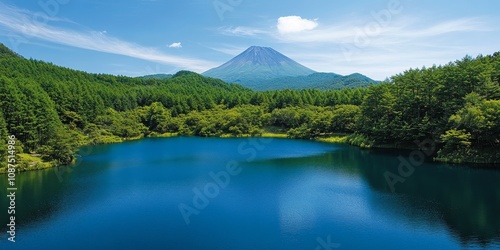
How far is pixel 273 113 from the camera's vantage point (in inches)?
1929

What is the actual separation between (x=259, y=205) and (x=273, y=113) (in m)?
33.5

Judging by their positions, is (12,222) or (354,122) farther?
(354,122)

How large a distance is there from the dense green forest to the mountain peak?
304ft

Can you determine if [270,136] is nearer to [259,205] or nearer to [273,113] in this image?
[273,113]

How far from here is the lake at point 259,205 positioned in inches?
473

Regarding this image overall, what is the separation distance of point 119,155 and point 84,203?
14653 mm

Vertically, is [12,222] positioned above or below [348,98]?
below

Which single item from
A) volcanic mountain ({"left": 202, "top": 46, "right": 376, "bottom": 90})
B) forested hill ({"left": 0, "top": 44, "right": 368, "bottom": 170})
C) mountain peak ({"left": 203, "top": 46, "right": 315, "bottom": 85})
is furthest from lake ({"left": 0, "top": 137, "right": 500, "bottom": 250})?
mountain peak ({"left": 203, "top": 46, "right": 315, "bottom": 85})

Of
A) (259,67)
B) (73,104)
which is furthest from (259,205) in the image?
(259,67)

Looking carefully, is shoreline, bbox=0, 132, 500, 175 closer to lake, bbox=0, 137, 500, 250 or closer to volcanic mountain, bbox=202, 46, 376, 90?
lake, bbox=0, 137, 500, 250

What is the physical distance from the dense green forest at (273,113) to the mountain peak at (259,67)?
92.7 metres

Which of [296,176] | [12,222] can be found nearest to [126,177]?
[12,222]

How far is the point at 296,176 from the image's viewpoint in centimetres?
2167

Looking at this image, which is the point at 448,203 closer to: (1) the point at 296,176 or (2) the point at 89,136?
(1) the point at 296,176
